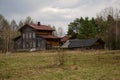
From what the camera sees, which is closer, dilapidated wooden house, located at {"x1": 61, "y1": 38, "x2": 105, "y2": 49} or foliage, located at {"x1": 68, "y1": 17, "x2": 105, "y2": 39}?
dilapidated wooden house, located at {"x1": 61, "y1": 38, "x2": 105, "y2": 49}

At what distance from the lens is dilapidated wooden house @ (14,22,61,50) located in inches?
2504

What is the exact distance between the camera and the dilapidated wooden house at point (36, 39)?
63.6 m

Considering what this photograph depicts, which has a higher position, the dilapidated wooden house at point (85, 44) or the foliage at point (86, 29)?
the foliage at point (86, 29)

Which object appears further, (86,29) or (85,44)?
(86,29)

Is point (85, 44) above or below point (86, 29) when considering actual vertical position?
below

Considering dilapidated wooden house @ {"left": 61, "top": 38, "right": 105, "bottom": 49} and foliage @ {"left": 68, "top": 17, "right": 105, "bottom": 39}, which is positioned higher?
foliage @ {"left": 68, "top": 17, "right": 105, "bottom": 39}

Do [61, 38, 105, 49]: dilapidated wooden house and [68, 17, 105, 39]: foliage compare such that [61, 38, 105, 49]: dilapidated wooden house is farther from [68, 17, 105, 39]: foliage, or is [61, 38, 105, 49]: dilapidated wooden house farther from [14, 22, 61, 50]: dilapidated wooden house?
[68, 17, 105, 39]: foliage

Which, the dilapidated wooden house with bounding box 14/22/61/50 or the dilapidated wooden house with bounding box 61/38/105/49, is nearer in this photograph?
the dilapidated wooden house with bounding box 61/38/105/49

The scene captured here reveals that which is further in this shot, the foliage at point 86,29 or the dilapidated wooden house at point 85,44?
the foliage at point 86,29

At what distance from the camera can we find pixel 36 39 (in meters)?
64.9

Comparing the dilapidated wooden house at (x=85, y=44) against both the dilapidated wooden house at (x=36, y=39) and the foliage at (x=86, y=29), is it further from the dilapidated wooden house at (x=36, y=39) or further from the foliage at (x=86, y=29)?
the foliage at (x=86, y=29)

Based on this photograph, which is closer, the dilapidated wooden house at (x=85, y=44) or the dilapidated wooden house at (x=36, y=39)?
the dilapidated wooden house at (x=85, y=44)

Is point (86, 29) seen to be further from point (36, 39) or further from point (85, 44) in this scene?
point (36, 39)

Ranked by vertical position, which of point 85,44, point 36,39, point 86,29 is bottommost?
point 85,44
